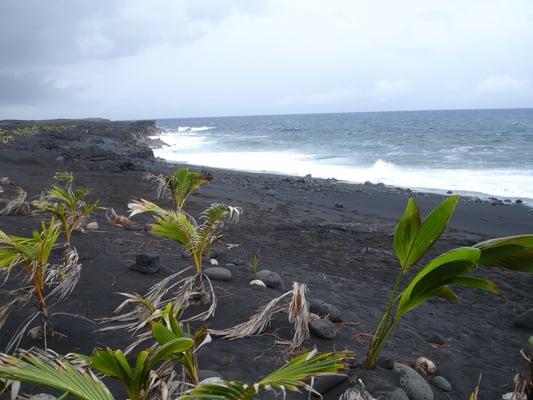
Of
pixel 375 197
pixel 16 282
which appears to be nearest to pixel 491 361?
pixel 16 282

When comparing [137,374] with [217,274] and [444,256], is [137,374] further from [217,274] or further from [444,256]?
[217,274]

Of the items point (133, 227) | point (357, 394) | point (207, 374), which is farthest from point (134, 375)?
point (133, 227)

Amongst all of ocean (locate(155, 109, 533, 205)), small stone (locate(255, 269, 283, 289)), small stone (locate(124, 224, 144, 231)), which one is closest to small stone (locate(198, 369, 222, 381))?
small stone (locate(255, 269, 283, 289))

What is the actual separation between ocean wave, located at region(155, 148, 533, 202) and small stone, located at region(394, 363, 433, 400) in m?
14.4

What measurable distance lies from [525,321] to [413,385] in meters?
3.07

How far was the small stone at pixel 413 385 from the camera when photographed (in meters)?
2.91

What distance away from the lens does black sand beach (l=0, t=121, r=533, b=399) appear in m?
3.51

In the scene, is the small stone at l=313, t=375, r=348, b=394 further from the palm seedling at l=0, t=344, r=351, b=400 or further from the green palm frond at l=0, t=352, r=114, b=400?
the green palm frond at l=0, t=352, r=114, b=400

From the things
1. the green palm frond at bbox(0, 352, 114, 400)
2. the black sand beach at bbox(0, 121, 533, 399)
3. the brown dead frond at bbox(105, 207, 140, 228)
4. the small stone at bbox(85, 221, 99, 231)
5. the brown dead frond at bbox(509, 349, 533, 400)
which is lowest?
the black sand beach at bbox(0, 121, 533, 399)

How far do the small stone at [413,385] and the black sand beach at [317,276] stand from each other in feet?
1.10

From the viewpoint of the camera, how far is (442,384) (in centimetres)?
330

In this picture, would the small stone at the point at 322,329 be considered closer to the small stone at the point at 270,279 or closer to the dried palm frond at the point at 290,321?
the dried palm frond at the point at 290,321

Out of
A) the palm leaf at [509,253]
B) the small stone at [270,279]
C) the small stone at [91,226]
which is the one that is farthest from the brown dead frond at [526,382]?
the small stone at [91,226]

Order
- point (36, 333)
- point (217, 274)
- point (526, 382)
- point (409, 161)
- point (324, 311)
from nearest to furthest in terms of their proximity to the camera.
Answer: point (526, 382), point (36, 333), point (324, 311), point (217, 274), point (409, 161)
